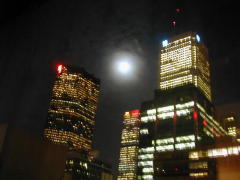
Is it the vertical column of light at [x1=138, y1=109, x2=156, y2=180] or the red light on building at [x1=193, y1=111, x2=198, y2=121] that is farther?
the vertical column of light at [x1=138, y1=109, x2=156, y2=180]

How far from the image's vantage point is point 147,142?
18600cm

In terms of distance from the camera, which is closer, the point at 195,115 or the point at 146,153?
the point at 195,115

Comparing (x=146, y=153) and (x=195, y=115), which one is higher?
(x=195, y=115)

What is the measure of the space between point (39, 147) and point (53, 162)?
6231mm

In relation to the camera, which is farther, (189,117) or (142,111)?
(142,111)

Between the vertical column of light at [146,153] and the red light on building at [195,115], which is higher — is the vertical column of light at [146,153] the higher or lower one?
the lower one

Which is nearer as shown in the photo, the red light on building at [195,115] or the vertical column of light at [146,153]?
the red light on building at [195,115]

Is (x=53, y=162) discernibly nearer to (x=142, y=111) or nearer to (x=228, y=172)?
(x=228, y=172)

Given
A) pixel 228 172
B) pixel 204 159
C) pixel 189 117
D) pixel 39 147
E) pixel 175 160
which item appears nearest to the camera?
pixel 39 147

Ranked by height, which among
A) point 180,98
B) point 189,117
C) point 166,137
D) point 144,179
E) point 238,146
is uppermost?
point 180,98

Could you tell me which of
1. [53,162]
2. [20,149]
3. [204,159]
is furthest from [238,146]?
[20,149]

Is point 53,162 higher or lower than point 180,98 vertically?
lower

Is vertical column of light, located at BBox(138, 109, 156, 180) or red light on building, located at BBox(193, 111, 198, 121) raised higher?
red light on building, located at BBox(193, 111, 198, 121)

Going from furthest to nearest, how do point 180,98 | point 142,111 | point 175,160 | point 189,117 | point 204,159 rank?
point 142,111 < point 180,98 < point 189,117 < point 175,160 < point 204,159
